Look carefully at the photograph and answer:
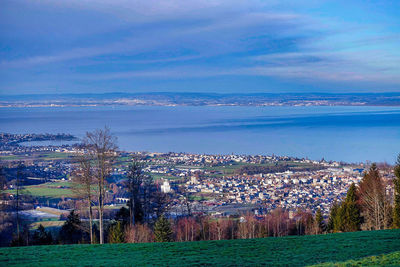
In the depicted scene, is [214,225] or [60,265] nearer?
[60,265]

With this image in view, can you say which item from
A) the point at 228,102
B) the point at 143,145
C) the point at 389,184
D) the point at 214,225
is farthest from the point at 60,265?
the point at 228,102

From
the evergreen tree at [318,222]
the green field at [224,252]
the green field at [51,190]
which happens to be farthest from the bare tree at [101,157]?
the green field at [51,190]

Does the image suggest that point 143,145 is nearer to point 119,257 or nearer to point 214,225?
point 214,225

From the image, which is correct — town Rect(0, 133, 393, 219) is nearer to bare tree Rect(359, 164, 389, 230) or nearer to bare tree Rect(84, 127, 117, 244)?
bare tree Rect(359, 164, 389, 230)

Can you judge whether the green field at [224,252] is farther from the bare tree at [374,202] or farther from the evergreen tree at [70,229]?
the bare tree at [374,202]

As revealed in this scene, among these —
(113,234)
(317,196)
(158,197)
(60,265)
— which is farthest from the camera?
(317,196)

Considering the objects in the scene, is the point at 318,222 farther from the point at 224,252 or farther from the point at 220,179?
the point at 220,179

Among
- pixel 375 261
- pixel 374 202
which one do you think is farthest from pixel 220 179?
pixel 375 261
